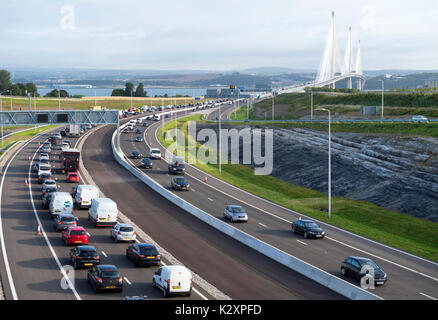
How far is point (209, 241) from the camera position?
44.6 m

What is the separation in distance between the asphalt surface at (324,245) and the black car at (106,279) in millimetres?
14009

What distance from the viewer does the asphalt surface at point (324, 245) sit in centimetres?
3500

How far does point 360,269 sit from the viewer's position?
34.6 metres

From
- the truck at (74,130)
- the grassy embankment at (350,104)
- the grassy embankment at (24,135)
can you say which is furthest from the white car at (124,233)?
the grassy embankment at (350,104)

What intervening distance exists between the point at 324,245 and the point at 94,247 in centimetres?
1738

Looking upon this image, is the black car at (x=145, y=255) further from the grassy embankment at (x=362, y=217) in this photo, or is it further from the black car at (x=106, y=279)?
the grassy embankment at (x=362, y=217)

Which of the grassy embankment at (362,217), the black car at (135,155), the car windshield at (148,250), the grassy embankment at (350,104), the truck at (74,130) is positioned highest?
the grassy embankment at (350,104)

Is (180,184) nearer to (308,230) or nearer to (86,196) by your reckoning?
(86,196)

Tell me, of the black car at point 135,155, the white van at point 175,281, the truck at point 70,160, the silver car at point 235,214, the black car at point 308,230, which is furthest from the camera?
the black car at point 135,155

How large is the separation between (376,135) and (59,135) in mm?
62242

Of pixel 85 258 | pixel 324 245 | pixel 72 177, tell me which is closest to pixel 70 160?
pixel 72 177

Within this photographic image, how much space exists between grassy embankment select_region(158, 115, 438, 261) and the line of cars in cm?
2029
